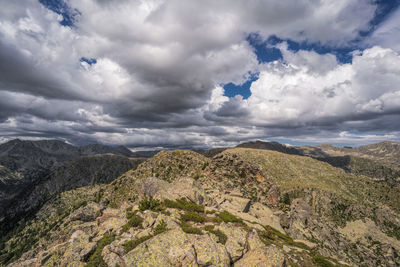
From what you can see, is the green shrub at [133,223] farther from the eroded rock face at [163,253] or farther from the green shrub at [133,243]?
the eroded rock face at [163,253]

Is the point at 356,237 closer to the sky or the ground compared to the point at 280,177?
closer to the ground

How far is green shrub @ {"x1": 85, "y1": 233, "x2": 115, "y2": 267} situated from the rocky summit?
97mm

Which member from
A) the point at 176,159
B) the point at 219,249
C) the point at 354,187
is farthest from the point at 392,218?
the point at 219,249

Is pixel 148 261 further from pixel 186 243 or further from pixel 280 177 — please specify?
pixel 280 177

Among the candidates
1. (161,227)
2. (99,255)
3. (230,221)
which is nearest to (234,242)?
(161,227)

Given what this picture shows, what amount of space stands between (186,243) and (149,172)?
12673 cm

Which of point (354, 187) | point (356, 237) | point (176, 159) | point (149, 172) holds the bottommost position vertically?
point (356, 237)

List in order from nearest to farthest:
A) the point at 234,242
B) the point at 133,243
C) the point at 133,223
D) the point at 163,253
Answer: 1. the point at 163,253
2. the point at 133,243
3. the point at 234,242
4. the point at 133,223

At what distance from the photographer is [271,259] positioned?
630 inches

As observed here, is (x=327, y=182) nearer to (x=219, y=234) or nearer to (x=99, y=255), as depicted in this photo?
(x=219, y=234)

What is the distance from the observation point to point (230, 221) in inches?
1140

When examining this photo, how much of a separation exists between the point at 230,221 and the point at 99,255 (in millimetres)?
19435

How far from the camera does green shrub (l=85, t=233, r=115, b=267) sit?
15.4 m

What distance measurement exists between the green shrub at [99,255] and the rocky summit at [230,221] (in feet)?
0.32
